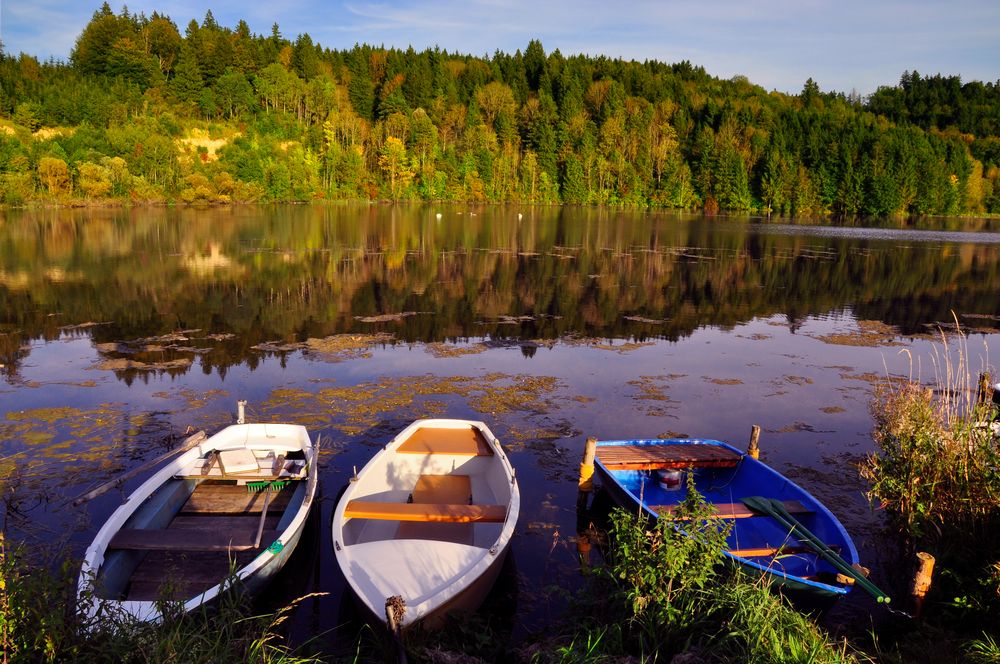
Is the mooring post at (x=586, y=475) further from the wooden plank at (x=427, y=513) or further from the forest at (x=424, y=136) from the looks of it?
the forest at (x=424, y=136)

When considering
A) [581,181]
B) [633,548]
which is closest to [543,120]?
[581,181]

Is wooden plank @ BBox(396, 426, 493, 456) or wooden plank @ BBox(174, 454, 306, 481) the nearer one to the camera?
wooden plank @ BBox(174, 454, 306, 481)

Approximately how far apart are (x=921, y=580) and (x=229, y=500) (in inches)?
336

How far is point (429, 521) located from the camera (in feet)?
26.6

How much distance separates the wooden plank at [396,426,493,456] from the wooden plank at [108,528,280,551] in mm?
2872

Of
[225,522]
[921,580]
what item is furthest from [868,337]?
[225,522]

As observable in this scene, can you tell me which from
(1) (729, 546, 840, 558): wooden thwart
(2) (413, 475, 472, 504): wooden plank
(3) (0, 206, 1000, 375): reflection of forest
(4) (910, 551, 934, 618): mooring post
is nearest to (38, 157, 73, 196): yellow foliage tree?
(3) (0, 206, 1000, 375): reflection of forest

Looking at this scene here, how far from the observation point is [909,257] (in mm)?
42031

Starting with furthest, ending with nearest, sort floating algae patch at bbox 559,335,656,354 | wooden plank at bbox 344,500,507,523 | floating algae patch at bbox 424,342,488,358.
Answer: floating algae patch at bbox 559,335,656,354 → floating algae patch at bbox 424,342,488,358 → wooden plank at bbox 344,500,507,523

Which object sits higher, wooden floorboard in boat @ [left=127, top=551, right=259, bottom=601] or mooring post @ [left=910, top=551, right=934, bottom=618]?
mooring post @ [left=910, top=551, right=934, bottom=618]

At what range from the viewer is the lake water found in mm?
9852

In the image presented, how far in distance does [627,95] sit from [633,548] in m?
139

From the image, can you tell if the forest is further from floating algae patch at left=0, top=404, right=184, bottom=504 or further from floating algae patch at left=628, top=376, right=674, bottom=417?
floating algae patch at left=628, top=376, right=674, bottom=417

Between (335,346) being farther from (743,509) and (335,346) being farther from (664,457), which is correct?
(743,509)
